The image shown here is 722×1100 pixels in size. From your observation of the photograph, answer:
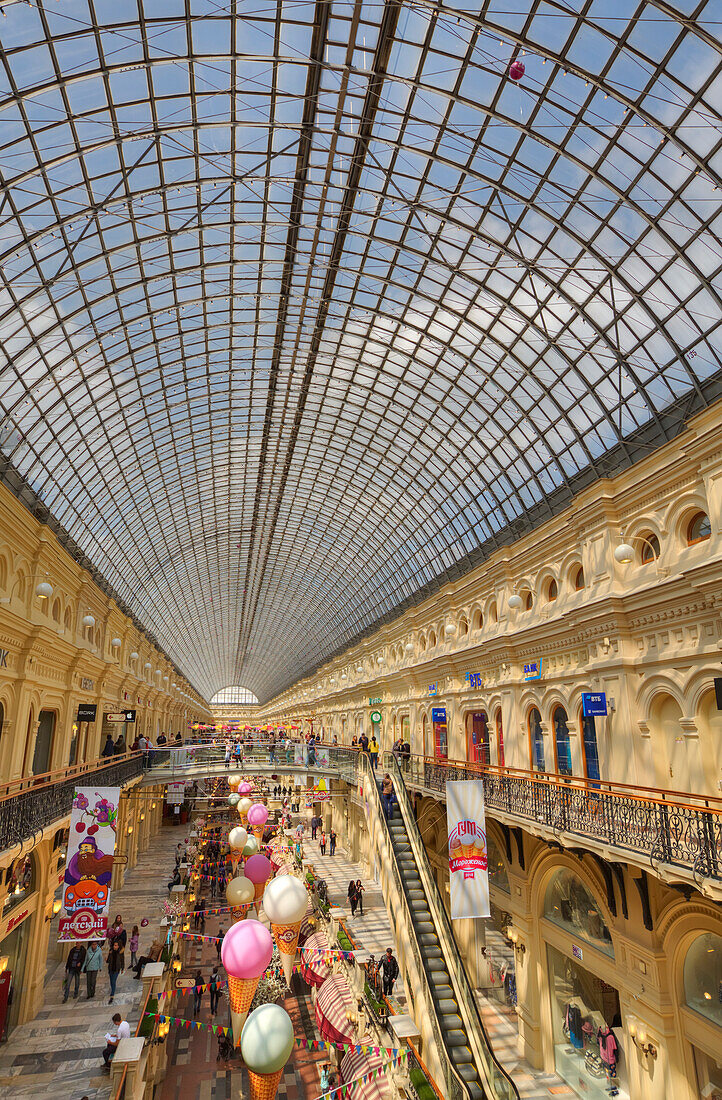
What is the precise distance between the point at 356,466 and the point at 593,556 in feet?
88.8

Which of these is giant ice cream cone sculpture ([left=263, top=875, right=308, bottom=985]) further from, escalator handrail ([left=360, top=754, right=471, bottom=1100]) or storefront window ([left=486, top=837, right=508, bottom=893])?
storefront window ([left=486, top=837, right=508, bottom=893])

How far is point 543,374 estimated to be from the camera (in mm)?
26000

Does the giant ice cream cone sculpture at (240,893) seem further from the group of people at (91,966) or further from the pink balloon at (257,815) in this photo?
the group of people at (91,966)

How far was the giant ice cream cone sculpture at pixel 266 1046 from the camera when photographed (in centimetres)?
1372

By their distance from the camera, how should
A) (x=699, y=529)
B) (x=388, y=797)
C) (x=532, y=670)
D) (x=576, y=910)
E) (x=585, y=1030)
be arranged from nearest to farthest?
(x=699, y=529)
(x=585, y=1030)
(x=576, y=910)
(x=532, y=670)
(x=388, y=797)

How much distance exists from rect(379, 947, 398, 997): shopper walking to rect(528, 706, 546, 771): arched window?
799cm

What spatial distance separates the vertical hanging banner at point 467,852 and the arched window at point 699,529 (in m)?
8.17

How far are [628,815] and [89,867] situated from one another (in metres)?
13.1

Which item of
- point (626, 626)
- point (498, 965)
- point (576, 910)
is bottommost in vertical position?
point (498, 965)

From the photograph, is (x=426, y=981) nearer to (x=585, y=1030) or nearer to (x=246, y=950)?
(x=585, y=1030)

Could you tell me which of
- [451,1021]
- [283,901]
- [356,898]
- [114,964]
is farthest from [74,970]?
[451,1021]

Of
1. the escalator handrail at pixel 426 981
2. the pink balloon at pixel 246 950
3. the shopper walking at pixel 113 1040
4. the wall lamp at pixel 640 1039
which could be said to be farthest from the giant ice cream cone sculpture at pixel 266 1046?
the wall lamp at pixel 640 1039

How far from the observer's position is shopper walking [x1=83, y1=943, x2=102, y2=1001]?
22.9 meters

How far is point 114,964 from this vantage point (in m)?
23.5
